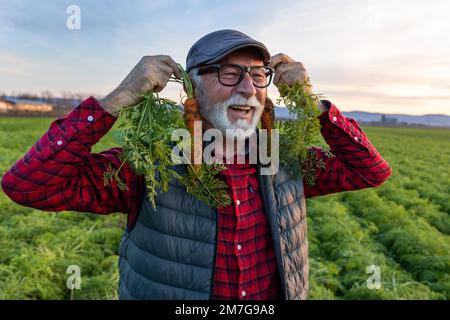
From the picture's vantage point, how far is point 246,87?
203 cm

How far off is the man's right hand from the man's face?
1.01 feet

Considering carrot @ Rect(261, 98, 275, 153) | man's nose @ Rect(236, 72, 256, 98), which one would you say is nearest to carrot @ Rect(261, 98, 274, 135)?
carrot @ Rect(261, 98, 275, 153)

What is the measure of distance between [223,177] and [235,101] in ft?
1.39

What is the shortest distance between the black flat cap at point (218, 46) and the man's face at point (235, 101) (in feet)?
0.22

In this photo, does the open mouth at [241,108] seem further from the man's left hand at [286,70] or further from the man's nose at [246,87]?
the man's left hand at [286,70]

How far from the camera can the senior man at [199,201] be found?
1.86m

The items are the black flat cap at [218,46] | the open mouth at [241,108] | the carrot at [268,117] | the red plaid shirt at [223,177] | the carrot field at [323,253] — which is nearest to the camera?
the red plaid shirt at [223,177]

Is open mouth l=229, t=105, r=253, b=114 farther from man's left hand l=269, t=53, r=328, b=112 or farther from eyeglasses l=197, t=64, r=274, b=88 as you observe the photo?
man's left hand l=269, t=53, r=328, b=112

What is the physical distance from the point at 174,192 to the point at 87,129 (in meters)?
0.55

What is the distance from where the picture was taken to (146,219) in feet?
6.84

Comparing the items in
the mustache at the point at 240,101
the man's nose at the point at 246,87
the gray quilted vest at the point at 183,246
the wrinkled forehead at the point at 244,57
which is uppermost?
the wrinkled forehead at the point at 244,57

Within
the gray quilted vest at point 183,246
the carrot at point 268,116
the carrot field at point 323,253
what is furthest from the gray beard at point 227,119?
the carrot field at point 323,253

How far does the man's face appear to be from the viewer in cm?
205
